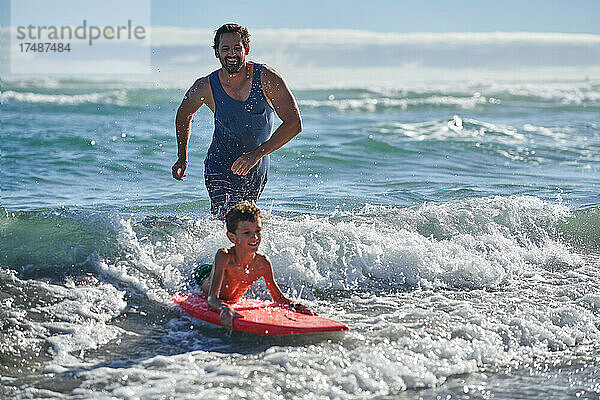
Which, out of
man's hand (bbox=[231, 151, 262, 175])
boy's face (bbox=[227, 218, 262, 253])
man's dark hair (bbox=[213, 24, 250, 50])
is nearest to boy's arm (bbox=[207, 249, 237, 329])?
boy's face (bbox=[227, 218, 262, 253])

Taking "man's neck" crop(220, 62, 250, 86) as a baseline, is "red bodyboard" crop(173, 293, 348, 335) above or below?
below

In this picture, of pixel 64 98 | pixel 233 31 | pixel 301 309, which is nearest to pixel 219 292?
pixel 301 309

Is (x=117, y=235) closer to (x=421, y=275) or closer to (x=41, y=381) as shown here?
(x=41, y=381)

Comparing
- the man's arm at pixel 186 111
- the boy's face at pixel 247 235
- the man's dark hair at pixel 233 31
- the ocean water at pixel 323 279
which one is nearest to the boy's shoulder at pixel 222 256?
the boy's face at pixel 247 235

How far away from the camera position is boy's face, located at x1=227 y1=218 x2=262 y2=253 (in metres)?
4.46

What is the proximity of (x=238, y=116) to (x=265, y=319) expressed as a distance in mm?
1556

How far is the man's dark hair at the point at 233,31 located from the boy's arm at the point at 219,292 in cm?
146

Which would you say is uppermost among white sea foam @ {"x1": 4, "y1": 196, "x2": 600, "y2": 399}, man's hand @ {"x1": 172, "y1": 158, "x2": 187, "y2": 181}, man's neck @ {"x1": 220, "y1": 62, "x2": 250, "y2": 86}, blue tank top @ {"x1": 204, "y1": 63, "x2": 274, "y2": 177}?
man's neck @ {"x1": 220, "y1": 62, "x2": 250, "y2": 86}

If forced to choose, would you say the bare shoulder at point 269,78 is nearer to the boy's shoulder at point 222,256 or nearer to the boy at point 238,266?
the boy at point 238,266

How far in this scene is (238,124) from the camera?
5.29 meters

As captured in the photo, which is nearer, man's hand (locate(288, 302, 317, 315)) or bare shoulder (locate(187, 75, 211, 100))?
man's hand (locate(288, 302, 317, 315))

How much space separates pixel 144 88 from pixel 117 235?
21.6 m

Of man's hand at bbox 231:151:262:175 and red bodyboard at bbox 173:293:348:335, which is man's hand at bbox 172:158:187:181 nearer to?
man's hand at bbox 231:151:262:175

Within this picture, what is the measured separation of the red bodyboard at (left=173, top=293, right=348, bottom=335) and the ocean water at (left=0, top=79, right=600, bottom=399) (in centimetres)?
9
